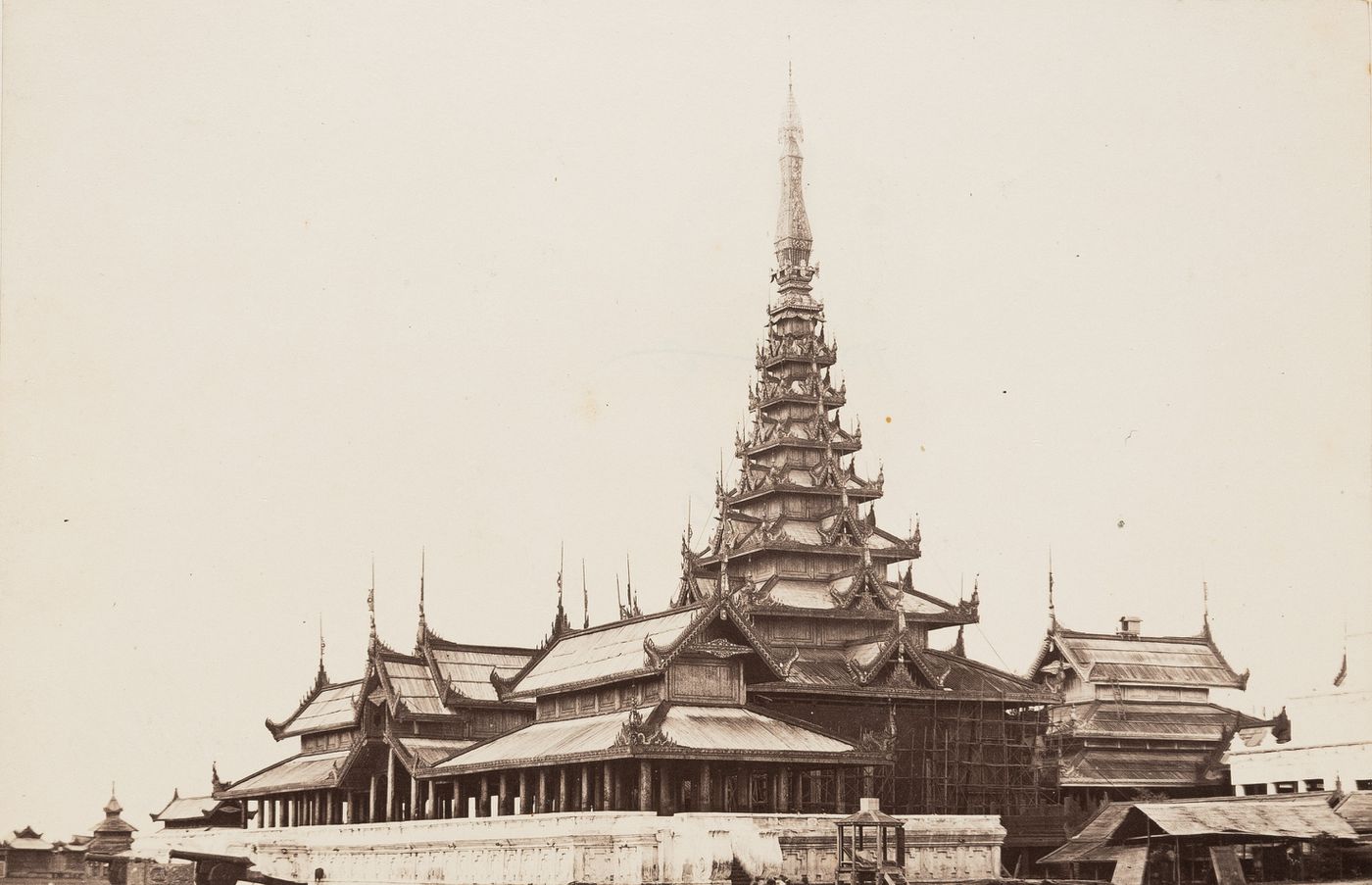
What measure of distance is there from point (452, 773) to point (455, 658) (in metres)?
10.1

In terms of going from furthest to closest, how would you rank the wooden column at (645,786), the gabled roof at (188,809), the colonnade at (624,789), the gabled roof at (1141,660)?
1. the gabled roof at (188,809)
2. the gabled roof at (1141,660)
3. the colonnade at (624,789)
4. the wooden column at (645,786)

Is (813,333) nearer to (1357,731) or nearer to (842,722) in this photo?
(842,722)

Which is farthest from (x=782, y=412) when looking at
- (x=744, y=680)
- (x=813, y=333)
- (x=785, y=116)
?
(x=744, y=680)

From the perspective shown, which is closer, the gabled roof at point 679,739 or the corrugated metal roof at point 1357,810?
the gabled roof at point 679,739

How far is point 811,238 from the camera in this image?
7931cm

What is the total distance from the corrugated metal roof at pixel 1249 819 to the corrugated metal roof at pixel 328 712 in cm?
3453

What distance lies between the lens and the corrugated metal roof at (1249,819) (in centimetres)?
5147

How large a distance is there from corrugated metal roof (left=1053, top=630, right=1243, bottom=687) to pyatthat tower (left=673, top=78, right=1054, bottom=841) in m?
9.15

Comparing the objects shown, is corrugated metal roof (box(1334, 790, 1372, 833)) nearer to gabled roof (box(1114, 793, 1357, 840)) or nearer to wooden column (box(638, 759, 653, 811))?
gabled roof (box(1114, 793, 1357, 840))

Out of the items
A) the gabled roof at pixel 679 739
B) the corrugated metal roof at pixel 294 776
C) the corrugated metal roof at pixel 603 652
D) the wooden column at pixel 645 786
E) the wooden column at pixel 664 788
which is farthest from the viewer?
the corrugated metal roof at pixel 294 776

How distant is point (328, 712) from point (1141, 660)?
3689 cm

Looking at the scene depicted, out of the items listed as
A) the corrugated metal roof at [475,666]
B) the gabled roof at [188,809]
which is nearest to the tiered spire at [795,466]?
the corrugated metal roof at [475,666]

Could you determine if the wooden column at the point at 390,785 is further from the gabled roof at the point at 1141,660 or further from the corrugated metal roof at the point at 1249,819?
the gabled roof at the point at 1141,660

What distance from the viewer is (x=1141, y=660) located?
8181 centimetres
